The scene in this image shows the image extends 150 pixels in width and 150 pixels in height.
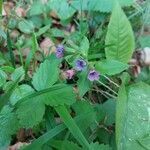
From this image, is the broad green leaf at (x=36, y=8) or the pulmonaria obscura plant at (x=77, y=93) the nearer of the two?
the pulmonaria obscura plant at (x=77, y=93)

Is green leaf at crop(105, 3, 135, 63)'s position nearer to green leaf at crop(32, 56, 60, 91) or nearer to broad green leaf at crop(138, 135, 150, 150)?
green leaf at crop(32, 56, 60, 91)

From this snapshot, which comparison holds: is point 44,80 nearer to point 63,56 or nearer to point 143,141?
point 63,56

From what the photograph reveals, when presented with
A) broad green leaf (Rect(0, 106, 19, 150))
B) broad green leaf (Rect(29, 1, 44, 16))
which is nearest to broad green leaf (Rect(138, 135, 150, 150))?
broad green leaf (Rect(0, 106, 19, 150))

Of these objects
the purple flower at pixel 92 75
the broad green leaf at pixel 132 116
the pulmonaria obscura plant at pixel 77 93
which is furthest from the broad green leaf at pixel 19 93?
the broad green leaf at pixel 132 116

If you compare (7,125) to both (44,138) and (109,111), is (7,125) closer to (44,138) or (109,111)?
(44,138)

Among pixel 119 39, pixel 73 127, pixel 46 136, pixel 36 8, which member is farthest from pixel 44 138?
pixel 36 8

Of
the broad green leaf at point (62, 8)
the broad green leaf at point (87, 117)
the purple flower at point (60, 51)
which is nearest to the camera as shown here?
the broad green leaf at point (87, 117)

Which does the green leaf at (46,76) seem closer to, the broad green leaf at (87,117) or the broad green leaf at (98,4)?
the broad green leaf at (87,117)
